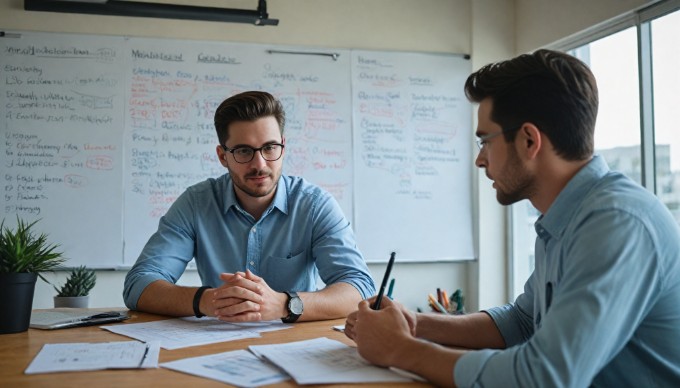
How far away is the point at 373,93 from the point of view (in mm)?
4078

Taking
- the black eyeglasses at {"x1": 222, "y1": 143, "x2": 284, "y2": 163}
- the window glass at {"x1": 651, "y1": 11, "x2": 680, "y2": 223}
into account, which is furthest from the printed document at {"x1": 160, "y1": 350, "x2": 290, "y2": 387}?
the window glass at {"x1": 651, "y1": 11, "x2": 680, "y2": 223}

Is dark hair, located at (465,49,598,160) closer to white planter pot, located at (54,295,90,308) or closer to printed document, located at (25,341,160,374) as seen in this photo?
printed document, located at (25,341,160,374)

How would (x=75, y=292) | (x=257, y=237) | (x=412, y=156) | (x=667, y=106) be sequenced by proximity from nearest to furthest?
1. (x=257, y=237)
2. (x=75, y=292)
3. (x=667, y=106)
4. (x=412, y=156)

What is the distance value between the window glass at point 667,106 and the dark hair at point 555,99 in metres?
2.07

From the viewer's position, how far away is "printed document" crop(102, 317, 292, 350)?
56.2 inches

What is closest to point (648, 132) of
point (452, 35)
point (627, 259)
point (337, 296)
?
point (452, 35)

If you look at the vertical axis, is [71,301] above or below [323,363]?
below

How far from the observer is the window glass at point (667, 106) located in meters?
3.02

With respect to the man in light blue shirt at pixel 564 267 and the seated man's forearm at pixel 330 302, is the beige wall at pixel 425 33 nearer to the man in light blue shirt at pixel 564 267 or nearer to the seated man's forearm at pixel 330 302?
the seated man's forearm at pixel 330 302

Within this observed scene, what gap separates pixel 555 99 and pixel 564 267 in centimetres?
33

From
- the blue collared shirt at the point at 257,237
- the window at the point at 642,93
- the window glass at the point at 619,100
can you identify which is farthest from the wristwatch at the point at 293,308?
the window glass at the point at 619,100

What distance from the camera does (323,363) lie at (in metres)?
1.20

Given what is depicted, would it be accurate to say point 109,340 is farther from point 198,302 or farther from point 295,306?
point 295,306

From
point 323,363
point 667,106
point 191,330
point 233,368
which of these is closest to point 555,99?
point 323,363
